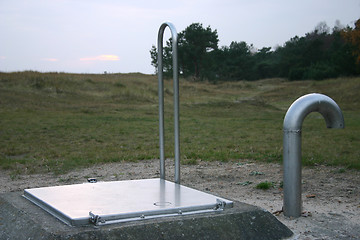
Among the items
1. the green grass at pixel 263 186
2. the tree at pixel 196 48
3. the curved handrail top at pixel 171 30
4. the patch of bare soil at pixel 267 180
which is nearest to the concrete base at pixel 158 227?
the patch of bare soil at pixel 267 180

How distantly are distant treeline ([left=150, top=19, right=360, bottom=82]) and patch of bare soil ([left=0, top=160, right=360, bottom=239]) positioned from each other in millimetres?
30174

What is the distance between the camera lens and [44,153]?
29.2 feet

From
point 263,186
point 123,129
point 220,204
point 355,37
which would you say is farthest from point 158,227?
point 355,37

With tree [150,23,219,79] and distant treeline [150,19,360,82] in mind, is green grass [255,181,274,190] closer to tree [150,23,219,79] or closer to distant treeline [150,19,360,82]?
distant treeline [150,19,360,82]

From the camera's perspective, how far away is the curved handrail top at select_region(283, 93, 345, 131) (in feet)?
11.9

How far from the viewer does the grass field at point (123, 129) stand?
7.89 m

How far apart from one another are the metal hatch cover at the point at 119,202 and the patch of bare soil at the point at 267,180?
817 mm

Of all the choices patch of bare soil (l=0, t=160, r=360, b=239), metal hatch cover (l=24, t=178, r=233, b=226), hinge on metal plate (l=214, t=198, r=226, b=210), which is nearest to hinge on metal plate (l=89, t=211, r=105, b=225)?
metal hatch cover (l=24, t=178, r=233, b=226)

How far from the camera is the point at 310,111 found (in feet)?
12.3

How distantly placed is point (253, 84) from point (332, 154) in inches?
1250

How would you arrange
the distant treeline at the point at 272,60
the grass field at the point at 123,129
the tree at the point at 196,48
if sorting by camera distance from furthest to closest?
the tree at the point at 196,48 < the distant treeline at the point at 272,60 < the grass field at the point at 123,129

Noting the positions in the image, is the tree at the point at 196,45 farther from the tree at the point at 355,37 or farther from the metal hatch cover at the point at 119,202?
the metal hatch cover at the point at 119,202

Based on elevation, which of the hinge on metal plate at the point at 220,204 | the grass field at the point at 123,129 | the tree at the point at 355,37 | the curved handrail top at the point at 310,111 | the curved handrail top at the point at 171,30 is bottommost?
the grass field at the point at 123,129

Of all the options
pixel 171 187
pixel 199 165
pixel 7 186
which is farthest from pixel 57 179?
pixel 171 187
